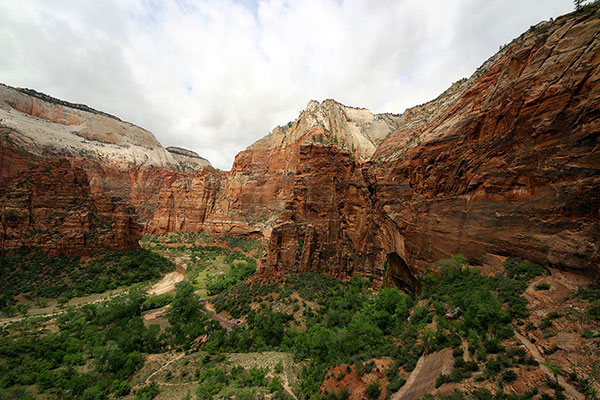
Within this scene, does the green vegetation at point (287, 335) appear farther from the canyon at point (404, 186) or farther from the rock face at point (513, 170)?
the canyon at point (404, 186)

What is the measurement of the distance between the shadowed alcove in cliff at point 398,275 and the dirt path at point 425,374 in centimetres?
1034

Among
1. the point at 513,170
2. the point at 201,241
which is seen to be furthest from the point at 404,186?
the point at 201,241

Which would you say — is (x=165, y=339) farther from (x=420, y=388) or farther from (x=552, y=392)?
(x=552, y=392)

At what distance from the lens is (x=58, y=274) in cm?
3084

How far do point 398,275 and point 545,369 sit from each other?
58.8ft

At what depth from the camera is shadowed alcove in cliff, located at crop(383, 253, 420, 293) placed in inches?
864

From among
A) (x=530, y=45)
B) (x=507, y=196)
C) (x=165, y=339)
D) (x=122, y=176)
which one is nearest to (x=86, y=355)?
(x=165, y=339)

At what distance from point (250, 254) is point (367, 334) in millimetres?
41789

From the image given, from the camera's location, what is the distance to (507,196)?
13680mm

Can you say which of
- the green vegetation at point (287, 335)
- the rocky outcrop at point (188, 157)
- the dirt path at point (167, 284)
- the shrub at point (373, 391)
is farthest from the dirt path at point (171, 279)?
the rocky outcrop at point (188, 157)

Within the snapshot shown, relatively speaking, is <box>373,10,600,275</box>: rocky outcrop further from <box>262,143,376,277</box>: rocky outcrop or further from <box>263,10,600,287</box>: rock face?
<box>262,143,376,277</box>: rocky outcrop

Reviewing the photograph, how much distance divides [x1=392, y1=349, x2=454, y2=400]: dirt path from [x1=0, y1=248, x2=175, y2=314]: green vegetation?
42850 millimetres

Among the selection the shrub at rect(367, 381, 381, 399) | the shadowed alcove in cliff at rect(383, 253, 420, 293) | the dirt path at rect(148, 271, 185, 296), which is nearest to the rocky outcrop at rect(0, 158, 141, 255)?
the dirt path at rect(148, 271, 185, 296)

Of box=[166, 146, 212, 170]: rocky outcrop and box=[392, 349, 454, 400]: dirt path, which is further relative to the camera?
box=[166, 146, 212, 170]: rocky outcrop
